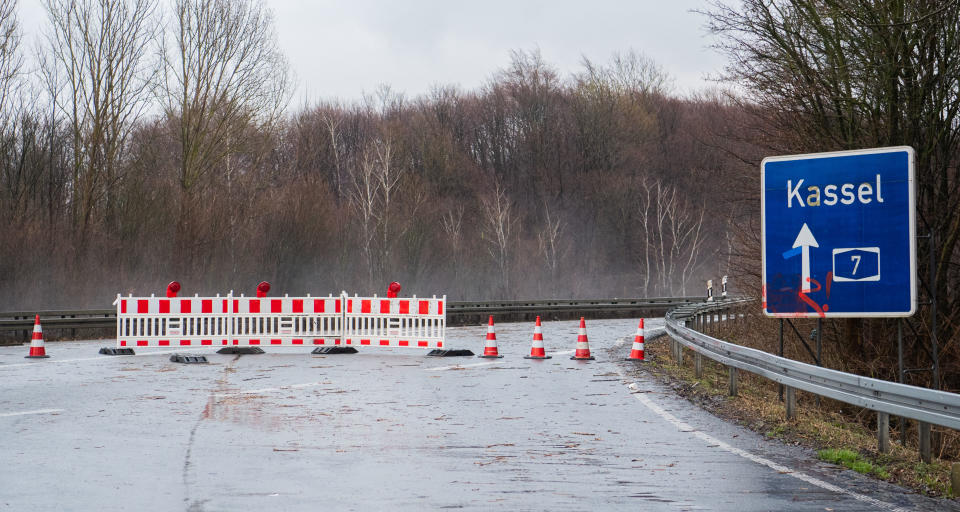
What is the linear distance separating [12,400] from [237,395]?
286 cm

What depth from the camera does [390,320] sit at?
930 inches

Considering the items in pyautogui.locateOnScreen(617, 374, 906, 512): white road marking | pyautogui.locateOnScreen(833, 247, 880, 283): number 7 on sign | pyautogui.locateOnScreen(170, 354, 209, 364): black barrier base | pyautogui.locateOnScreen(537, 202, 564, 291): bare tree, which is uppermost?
pyautogui.locateOnScreen(537, 202, 564, 291): bare tree

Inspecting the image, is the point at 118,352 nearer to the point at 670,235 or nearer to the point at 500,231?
the point at 500,231

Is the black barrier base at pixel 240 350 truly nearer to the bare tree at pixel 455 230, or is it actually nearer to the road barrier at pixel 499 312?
the road barrier at pixel 499 312

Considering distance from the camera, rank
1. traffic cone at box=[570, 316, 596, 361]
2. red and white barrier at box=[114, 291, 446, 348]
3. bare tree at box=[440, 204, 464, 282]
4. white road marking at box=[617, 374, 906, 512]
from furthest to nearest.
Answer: bare tree at box=[440, 204, 464, 282], red and white barrier at box=[114, 291, 446, 348], traffic cone at box=[570, 316, 596, 361], white road marking at box=[617, 374, 906, 512]

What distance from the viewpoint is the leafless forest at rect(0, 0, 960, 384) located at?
644 inches

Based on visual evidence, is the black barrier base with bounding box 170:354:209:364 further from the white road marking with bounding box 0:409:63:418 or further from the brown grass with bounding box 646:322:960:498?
the brown grass with bounding box 646:322:960:498

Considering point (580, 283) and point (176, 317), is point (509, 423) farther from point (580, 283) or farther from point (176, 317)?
point (580, 283)

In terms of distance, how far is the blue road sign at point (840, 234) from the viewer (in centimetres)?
1173

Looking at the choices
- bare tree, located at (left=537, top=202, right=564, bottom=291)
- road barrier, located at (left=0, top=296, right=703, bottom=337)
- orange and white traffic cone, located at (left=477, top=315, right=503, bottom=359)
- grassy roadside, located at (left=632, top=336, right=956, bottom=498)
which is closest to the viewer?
grassy roadside, located at (left=632, top=336, right=956, bottom=498)

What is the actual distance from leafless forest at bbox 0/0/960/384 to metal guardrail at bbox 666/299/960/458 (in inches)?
133

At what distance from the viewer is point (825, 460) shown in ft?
30.9

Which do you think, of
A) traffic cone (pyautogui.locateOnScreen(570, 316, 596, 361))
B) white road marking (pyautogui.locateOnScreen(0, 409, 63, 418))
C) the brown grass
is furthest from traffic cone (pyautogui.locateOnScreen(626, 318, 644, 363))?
white road marking (pyautogui.locateOnScreen(0, 409, 63, 418))

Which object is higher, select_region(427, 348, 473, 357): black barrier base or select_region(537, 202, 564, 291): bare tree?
select_region(537, 202, 564, 291): bare tree
